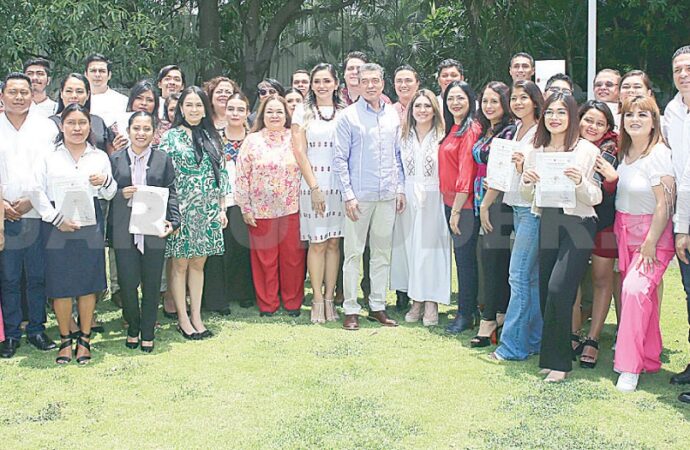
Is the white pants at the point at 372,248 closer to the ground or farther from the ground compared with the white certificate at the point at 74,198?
closer to the ground

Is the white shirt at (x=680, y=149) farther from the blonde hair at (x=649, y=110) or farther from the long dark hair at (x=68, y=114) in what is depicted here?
the long dark hair at (x=68, y=114)

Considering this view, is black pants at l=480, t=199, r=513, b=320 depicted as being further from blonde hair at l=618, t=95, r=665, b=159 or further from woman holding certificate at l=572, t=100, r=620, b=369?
blonde hair at l=618, t=95, r=665, b=159

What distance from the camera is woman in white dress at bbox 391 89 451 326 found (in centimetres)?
617

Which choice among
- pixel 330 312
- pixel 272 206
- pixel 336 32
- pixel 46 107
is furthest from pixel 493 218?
pixel 336 32

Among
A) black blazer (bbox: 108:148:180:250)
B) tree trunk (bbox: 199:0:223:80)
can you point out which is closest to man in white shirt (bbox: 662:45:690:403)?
black blazer (bbox: 108:148:180:250)

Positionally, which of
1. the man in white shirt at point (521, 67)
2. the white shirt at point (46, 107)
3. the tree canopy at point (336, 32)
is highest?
the tree canopy at point (336, 32)

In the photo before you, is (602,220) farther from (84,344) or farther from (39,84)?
(39,84)

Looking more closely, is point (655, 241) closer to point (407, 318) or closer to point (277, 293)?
point (407, 318)

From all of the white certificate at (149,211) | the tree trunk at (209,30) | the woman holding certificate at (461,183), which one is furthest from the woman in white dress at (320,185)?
the tree trunk at (209,30)

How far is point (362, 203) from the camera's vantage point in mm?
6172

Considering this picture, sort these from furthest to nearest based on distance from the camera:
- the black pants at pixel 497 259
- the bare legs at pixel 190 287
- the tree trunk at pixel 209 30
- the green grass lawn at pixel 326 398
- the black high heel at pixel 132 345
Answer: the tree trunk at pixel 209 30
the bare legs at pixel 190 287
the black high heel at pixel 132 345
the black pants at pixel 497 259
the green grass lawn at pixel 326 398

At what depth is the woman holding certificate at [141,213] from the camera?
5.52 metres

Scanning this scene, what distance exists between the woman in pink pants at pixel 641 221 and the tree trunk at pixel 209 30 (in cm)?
995

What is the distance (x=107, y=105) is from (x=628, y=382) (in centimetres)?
445
